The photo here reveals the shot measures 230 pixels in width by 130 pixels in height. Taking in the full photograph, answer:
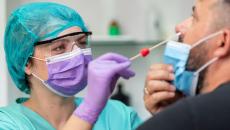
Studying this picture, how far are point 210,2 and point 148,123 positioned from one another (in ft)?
1.41

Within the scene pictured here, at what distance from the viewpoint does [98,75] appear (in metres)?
1.36

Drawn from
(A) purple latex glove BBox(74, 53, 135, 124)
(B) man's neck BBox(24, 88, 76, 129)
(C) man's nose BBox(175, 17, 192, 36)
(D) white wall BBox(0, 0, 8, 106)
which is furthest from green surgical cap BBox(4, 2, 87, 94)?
(D) white wall BBox(0, 0, 8, 106)

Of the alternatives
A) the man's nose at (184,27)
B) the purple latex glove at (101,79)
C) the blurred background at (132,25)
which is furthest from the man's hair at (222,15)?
the blurred background at (132,25)

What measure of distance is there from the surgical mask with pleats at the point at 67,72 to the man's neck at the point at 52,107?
38 mm

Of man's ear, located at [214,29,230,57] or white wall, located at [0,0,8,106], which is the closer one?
man's ear, located at [214,29,230,57]

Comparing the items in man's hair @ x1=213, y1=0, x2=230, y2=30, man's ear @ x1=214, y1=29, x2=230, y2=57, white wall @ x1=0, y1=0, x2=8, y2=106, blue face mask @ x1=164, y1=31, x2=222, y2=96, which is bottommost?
white wall @ x1=0, y1=0, x2=8, y2=106

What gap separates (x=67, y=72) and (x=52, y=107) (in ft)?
0.51

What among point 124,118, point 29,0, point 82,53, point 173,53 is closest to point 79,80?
point 82,53

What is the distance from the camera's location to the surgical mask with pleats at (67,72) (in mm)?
1663

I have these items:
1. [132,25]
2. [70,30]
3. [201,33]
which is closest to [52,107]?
[70,30]

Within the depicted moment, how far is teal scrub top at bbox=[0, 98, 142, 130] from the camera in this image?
1.57 meters

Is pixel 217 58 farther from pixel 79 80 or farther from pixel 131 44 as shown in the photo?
pixel 131 44

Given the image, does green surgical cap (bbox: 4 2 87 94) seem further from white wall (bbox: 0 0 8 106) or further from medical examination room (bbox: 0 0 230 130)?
white wall (bbox: 0 0 8 106)

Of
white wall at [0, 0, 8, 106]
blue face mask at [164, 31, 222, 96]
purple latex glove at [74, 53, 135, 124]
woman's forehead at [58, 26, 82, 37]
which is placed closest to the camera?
blue face mask at [164, 31, 222, 96]
